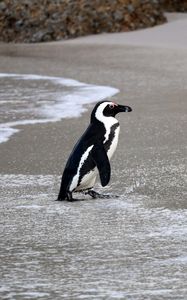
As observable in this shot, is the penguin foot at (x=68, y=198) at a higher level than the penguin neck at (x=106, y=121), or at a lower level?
lower

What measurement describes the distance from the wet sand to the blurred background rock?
19.0ft

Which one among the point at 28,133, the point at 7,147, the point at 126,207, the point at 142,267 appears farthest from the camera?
the point at 28,133

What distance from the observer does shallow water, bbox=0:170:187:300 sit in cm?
453

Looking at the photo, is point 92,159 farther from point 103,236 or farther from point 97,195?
point 103,236

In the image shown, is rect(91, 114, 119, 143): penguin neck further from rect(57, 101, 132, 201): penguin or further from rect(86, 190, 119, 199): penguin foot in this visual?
rect(86, 190, 119, 199): penguin foot

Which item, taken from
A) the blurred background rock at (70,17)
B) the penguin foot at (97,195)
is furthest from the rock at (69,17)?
the penguin foot at (97,195)

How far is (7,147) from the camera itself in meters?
8.27

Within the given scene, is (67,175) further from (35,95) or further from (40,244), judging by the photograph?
(35,95)

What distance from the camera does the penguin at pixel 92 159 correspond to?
642 centimetres

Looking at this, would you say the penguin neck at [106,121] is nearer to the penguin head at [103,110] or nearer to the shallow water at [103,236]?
the penguin head at [103,110]

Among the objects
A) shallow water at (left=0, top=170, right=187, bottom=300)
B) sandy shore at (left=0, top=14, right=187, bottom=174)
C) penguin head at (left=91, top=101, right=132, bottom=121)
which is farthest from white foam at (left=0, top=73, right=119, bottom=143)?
shallow water at (left=0, top=170, right=187, bottom=300)

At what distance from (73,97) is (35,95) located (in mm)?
519

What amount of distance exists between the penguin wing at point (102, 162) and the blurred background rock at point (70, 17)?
10089 mm

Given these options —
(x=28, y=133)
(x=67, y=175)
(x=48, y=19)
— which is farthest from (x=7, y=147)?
(x=48, y=19)
